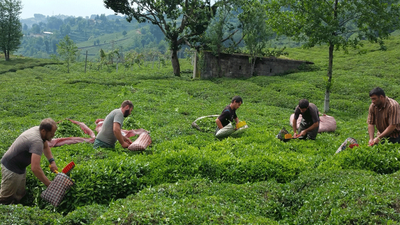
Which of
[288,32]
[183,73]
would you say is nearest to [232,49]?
[183,73]

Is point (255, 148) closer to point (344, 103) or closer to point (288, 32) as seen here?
point (288, 32)

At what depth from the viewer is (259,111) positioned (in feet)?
74.3

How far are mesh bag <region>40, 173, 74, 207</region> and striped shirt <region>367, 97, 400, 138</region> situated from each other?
987 cm

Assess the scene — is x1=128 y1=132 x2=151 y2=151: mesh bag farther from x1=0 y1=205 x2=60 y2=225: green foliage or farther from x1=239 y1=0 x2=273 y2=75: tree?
x1=239 y1=0 x2=273 y2=75: tree

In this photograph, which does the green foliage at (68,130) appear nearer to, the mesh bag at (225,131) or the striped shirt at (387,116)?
the mesh bag at (225,131)

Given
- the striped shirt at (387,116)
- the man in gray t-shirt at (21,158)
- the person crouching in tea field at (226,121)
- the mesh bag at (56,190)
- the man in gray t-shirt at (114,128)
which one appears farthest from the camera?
the person crouching in tea field at (226,121)

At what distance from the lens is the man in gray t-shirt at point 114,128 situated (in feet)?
36.7

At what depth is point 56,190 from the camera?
8.10 metres

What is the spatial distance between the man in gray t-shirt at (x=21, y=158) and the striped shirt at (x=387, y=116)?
32.8ft

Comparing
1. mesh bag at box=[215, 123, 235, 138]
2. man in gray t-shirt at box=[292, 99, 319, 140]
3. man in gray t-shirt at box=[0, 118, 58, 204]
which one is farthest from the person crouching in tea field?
man in gray t-shirt at box=[0, 118, 58, 204]

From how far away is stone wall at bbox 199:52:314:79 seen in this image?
43.6m

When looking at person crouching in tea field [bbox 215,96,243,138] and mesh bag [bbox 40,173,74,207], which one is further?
person crouching in tea field [bbox 215,96,243,138]

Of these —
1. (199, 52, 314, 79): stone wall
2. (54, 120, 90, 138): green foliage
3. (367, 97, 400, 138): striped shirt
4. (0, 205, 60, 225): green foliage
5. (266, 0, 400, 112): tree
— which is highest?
(266, 0, 400, 112): tree

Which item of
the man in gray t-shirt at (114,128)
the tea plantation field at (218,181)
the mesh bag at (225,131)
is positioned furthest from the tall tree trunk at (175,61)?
the man in gray t-shirt at (114,128)
